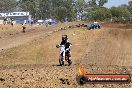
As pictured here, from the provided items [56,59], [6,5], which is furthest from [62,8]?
[56,59]

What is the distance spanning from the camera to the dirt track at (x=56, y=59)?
1362 centimetres

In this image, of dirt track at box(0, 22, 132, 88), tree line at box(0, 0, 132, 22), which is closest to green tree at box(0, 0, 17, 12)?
tree line at box(0, 0, 132, 22)

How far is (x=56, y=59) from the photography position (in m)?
28.3

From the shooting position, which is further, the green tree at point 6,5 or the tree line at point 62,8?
the green tree at point 6,5

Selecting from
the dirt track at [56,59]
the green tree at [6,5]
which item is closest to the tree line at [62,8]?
the green tree at [6,5]

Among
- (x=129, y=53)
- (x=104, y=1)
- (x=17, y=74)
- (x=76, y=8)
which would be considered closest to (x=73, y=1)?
(x=76, y=8)

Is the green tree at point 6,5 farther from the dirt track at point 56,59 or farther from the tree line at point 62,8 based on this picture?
the dirt track at point 56,59

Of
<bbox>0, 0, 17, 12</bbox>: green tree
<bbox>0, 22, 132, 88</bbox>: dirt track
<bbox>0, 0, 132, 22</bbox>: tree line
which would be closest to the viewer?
<bbox>0, 22, 132, 88</bbox>: dirt track

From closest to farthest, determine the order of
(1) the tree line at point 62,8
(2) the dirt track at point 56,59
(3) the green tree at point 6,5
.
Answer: (2) the dirt track at point 56,59
(1) the tree line at point 62,8
(3) the green tree at point 6,5

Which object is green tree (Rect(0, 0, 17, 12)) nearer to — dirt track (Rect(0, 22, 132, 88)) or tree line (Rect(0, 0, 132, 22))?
tree line (Rect(0, 0, 132, 22))

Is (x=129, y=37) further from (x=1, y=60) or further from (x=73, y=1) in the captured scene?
(x=73, y=1)

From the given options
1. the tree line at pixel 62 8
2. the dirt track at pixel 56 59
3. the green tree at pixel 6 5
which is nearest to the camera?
the dirt track at pixel 56 59

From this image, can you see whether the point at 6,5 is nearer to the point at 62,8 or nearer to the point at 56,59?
the point at 62,8

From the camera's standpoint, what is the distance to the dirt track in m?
13.6
